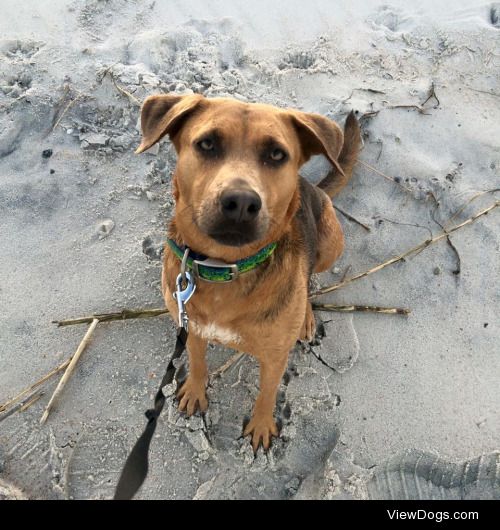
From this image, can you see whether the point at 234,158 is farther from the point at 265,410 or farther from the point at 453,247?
the point at 453,247

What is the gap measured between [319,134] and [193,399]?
1.92 metres

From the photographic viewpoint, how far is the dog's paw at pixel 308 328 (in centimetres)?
344

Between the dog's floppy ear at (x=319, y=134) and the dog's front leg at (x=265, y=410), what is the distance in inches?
48.9

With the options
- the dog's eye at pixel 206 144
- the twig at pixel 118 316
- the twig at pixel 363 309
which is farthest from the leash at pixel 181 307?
the twig at pixel 363 309

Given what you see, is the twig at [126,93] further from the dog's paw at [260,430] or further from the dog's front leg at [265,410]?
the dog's paw at [260,430]

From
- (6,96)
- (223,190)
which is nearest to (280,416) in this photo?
(223,190)

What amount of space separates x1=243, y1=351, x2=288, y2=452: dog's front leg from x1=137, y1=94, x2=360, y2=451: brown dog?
0.5 inches

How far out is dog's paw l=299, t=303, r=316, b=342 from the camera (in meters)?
3.44

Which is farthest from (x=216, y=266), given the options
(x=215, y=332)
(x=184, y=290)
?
(x=215, y=332)

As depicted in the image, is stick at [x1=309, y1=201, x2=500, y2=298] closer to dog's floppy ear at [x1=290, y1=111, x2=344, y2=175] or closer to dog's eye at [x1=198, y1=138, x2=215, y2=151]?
dog's floppy ear at [x1=290, y1=111, x2=344, y2=175]

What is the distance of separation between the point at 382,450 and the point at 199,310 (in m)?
1.64

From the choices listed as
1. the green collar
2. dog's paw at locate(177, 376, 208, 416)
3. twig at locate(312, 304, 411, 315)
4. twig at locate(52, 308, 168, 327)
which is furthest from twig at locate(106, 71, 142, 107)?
dog's paw at locate(177, 376, 208, 416)

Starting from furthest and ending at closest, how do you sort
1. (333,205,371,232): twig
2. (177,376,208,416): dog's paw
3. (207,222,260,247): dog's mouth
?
1. (333,205,371,232): twig
2. (177,376,208,416): dog's paw
3. (207,222,260,247): dog's mouth

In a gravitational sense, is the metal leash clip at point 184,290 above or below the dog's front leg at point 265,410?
above
